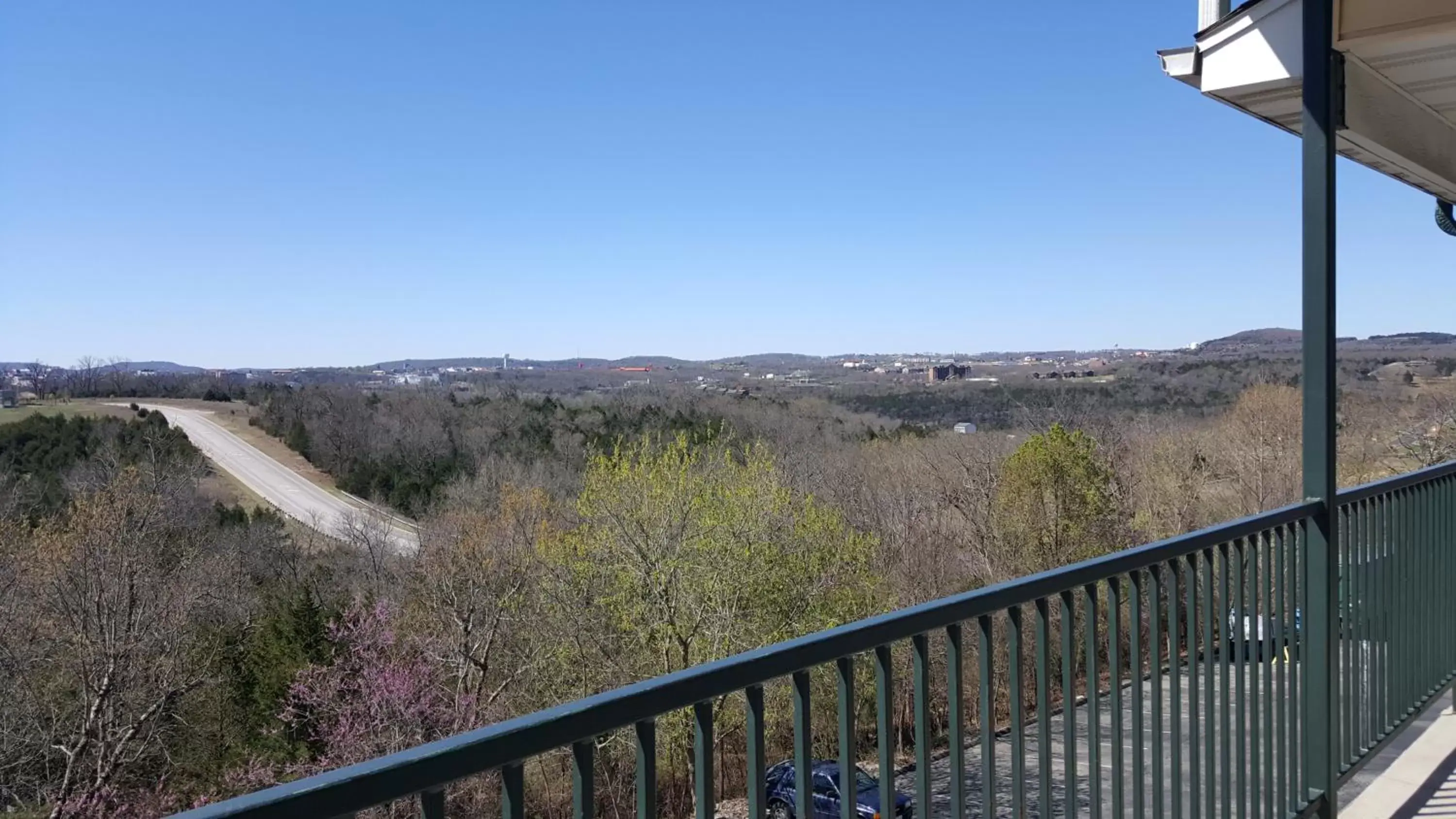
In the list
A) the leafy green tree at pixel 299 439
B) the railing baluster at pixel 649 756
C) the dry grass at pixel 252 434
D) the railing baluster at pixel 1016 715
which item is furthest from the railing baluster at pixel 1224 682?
the leafy green tree at pixel 299 439

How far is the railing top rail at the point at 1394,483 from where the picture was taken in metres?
2.64

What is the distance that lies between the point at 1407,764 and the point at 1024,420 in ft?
114

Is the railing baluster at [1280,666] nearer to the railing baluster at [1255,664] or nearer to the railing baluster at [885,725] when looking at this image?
the railing baluster at [1255,664]

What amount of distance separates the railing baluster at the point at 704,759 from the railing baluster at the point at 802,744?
131 mm

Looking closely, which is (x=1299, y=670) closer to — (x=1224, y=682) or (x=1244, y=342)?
(x=1224, y=682)

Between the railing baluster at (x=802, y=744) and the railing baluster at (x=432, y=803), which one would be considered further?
the railing baluster at (x=802, y=744)

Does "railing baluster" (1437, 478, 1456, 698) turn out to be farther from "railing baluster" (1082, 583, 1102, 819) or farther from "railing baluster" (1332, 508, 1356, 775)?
"railing baluster" (1082, 583, 1102, 819)

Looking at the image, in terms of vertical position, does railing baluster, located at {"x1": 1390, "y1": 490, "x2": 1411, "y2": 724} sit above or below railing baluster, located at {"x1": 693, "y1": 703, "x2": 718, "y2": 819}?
below

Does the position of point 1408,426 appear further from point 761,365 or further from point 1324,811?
point 761,365

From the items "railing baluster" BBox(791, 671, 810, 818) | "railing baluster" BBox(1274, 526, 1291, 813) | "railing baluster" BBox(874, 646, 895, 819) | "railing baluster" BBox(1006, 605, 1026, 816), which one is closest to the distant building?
"railing baluster" BBox(1274, 526, 1291, 813)

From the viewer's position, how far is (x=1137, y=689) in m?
1.82

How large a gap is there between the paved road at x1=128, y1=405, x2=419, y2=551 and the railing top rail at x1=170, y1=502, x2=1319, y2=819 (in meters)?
29.7

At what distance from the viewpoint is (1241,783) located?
216 centimetres

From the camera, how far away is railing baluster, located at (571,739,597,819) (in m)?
1.02
